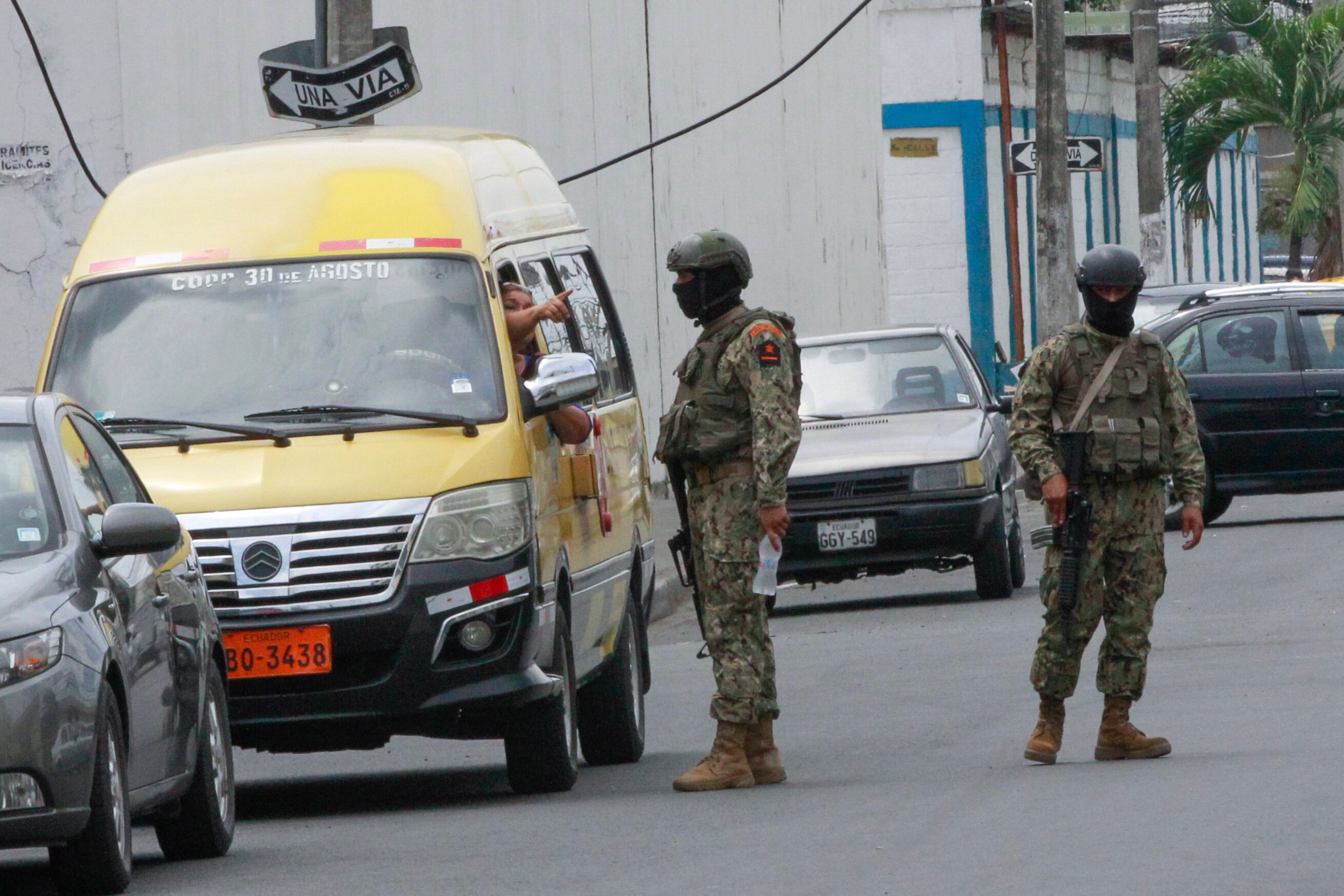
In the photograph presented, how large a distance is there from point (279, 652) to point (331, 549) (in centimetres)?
36

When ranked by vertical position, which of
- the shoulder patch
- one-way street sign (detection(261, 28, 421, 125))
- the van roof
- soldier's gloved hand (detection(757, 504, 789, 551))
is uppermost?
one-way street sign (detection(261, 28, 421, 125))

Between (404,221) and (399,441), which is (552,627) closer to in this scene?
(399,441)

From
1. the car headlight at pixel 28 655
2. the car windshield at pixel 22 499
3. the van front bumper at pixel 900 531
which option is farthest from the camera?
the van front bumper at pixel 900 531

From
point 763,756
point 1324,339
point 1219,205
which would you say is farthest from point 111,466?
point 1219,205

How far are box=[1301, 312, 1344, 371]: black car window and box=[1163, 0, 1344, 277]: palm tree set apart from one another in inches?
834

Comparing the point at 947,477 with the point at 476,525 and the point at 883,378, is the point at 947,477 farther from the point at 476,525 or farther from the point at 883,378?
the point at 476,525

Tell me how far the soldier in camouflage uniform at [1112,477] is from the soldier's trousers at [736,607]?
0.98 meters

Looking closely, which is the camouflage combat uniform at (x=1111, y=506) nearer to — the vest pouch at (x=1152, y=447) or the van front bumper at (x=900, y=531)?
the vest pouch at (x=1152, y=447)

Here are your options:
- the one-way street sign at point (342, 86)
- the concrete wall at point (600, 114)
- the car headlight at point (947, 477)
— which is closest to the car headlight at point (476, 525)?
→ the one-way street sign at point (342, 86)

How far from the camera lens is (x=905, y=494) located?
15.0 m

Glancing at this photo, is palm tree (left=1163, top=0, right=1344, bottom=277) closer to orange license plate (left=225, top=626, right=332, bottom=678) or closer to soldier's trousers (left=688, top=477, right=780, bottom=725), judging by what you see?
soldier's trousers (left=688, top=477, right=780, bottom=725)

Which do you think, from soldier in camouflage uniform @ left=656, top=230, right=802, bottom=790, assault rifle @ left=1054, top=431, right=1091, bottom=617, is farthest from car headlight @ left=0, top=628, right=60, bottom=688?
assault rifle @ left=1054, top=431, right=1091, bottom=617

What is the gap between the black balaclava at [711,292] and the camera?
884 centimetres

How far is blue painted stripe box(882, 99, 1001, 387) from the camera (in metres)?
32.9
